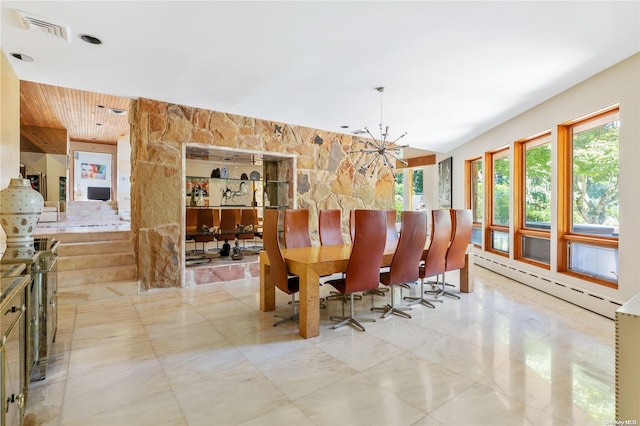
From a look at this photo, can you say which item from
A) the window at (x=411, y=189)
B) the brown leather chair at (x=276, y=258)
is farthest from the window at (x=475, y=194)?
the brown leather chair at (x=276, y=258)

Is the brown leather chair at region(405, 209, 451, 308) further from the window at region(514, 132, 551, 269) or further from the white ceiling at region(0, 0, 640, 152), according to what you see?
the window at region(514, 132, 551, 269)

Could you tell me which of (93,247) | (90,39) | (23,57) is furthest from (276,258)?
(93,247)

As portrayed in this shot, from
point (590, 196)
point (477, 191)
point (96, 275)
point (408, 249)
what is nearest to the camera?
point (408, 249)

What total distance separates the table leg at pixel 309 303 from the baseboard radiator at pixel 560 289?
263 centimetres

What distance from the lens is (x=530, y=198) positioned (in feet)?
16.5

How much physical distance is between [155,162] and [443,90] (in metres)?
3.79

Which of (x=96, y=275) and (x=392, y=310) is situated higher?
(x=96, y=275)

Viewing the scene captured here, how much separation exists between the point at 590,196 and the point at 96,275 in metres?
6.19

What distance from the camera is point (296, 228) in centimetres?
384

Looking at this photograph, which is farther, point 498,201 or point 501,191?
point 498,201

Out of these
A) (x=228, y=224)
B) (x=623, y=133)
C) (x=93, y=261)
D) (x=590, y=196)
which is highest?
(x=623, y=133)

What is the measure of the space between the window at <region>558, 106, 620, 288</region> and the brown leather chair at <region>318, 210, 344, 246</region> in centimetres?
284

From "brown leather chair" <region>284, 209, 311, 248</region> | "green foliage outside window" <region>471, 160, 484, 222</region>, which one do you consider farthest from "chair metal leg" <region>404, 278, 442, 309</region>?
"green foliage outside window" <region>471, 160, 484, 222</region>

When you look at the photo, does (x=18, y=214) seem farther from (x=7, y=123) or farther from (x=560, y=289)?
(x=560, y=289)
